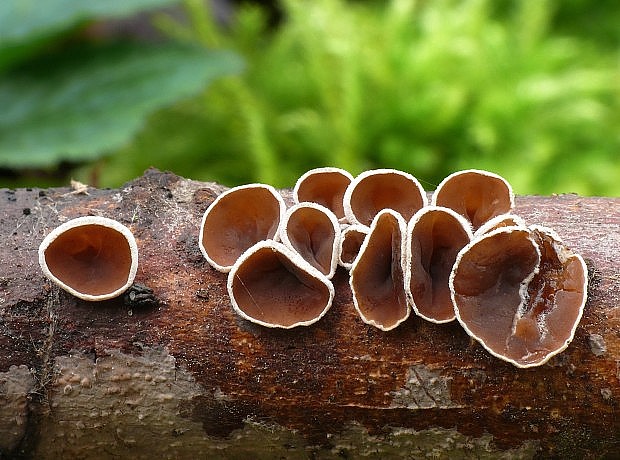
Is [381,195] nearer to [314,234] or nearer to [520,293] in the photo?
[314,234]

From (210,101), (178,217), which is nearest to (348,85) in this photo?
(210,101)

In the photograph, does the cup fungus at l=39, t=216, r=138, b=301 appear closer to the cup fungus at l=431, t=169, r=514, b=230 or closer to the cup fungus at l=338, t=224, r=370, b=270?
the cup fungus at l=338, t=224, r=370, b=270

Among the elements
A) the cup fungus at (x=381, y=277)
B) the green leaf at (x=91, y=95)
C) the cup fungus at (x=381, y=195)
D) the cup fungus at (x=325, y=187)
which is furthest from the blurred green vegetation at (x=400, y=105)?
the cup fungus at (x=381, y=277)

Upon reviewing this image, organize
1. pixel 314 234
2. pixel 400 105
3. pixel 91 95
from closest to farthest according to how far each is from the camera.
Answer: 1. pixel 314 234
2. pixel 91 95
3. pixel 400 105

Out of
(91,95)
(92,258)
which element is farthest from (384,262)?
(91,95)

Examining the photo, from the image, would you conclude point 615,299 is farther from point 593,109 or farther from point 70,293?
point 593,109

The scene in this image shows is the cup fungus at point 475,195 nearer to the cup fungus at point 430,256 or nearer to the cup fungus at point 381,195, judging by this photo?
the cup fungus at point 381,195

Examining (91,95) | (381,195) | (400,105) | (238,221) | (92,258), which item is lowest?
(91,95)
